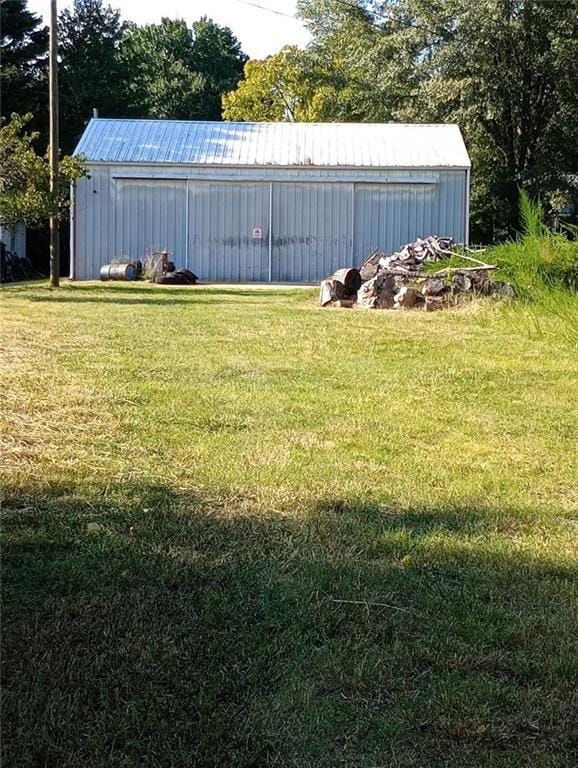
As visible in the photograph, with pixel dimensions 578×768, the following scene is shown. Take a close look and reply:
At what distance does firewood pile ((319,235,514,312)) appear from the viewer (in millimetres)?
13312

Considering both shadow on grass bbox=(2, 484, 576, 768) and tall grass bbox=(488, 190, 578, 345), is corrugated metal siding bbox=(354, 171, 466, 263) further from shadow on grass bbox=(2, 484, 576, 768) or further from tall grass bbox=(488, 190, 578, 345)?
shadow on grass bbox=(2, 484, 576, 768)

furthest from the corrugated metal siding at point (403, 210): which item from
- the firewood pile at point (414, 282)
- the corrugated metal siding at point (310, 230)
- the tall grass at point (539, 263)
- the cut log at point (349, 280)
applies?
the tall grass at point (539, 263)

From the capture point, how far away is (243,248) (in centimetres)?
2314

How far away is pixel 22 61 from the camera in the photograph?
35.6 m

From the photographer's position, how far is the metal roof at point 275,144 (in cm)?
2286

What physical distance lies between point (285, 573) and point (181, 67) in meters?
51.2

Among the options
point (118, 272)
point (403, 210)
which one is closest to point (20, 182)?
point (118, 272)

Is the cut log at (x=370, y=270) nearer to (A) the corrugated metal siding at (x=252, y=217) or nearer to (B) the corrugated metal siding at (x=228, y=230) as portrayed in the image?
(A) the corrugated metal siding at (x=252, y=217)

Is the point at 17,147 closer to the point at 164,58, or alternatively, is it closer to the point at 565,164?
the point at 565,164

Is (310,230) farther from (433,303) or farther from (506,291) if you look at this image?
(506,291)

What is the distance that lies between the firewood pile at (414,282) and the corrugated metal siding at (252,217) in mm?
7081

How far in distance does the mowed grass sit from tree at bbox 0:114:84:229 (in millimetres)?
9429

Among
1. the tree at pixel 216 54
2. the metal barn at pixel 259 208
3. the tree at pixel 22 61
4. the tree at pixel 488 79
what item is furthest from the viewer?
the tree at pixel 216 54

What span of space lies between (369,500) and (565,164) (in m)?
29.1
